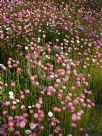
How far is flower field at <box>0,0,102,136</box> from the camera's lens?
14.3 ft

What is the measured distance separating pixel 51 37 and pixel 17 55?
151cm

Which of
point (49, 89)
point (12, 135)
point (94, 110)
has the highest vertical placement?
point (49, 89)

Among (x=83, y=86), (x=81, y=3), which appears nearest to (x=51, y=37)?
(x=83, y=86)

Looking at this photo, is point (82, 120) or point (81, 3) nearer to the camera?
point (82, 120)

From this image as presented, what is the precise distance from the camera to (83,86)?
5.48m

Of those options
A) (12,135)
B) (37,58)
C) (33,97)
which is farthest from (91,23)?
(12,135)

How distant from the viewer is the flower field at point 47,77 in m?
4.34

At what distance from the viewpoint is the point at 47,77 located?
514 cm

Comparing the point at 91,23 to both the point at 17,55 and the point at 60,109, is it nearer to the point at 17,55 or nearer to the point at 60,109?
the point at 17,55

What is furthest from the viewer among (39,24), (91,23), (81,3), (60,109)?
(81,3)

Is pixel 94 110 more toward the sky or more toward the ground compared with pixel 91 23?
more toward the ground

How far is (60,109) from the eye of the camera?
4.51 m

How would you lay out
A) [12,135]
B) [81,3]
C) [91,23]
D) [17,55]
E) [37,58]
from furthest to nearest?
[81,3]
[91,23]
[17,55]
[37,58]
[12,135]

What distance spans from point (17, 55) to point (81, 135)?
242cm
